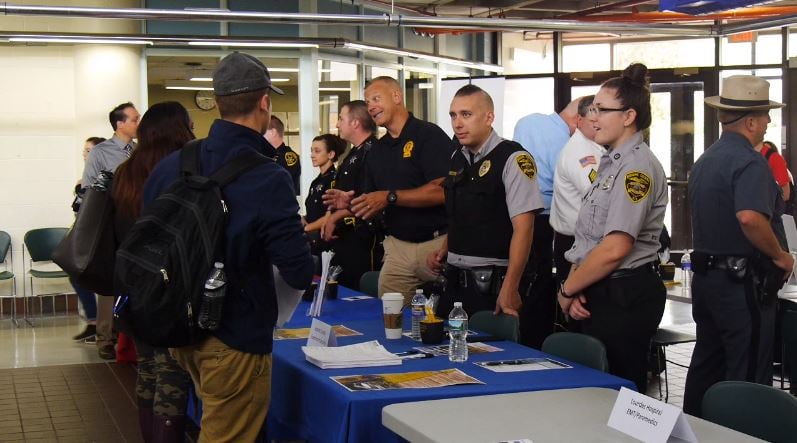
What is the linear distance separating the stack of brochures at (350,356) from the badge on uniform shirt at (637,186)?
1019 millimetres

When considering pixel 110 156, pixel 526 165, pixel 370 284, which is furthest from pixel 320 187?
pixel 526 165

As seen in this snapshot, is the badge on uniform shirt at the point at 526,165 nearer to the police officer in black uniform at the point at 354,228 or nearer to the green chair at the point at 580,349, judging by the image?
the green chair at the point at 580,349

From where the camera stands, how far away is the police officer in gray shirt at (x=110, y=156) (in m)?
7.29

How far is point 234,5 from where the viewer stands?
10.8 meters

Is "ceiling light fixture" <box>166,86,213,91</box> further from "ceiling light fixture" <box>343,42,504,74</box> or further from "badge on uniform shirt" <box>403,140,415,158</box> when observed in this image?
"badge on uniform shirt" <box>403,140,415,158</box>

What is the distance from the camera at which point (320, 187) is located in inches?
290

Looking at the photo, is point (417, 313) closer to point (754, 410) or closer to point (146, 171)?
point (146, 171)

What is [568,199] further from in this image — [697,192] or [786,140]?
[786,140]

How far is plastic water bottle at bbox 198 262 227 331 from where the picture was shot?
284 centimetres

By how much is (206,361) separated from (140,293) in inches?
11.7

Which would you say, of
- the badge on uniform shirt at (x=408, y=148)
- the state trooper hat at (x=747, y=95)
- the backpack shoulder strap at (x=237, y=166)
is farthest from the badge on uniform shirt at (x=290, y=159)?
the backpack shoulder strap at (x=237, y=166)

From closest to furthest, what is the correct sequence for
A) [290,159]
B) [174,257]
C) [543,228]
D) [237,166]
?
1. [174,257]
2. [237,166]
3. [543,228]
4. [290,159]

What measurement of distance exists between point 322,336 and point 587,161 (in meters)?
2.07

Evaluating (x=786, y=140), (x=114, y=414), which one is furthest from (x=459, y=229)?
(x=786, y=140)
